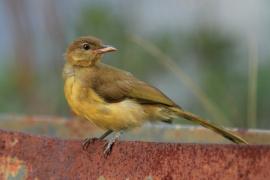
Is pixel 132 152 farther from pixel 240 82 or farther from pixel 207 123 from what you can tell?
pixel 240 82

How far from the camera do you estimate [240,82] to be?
7523 millimetres

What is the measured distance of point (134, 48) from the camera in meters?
7.79

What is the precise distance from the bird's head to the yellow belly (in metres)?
0.43

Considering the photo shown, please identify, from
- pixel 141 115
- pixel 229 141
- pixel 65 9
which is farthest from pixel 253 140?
pixel 65 9

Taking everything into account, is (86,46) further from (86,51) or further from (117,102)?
(117,102)

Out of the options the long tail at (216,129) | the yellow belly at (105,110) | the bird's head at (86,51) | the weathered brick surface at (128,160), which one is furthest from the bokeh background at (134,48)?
the weathered brick surface at (128,160)

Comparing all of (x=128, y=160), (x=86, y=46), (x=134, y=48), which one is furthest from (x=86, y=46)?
(x=134, y=48)

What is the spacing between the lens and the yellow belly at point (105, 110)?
16.1 ft

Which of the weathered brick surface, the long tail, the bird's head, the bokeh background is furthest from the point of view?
the bokeh background

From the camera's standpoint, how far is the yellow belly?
16.1ft

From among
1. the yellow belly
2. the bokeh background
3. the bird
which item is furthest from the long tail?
the bokeh background

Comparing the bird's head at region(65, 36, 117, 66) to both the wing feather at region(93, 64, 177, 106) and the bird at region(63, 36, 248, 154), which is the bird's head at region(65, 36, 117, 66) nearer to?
the bird at region(63, 36, 248, 154)

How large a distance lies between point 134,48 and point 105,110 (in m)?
2.90

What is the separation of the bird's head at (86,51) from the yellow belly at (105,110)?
43 centimetres
